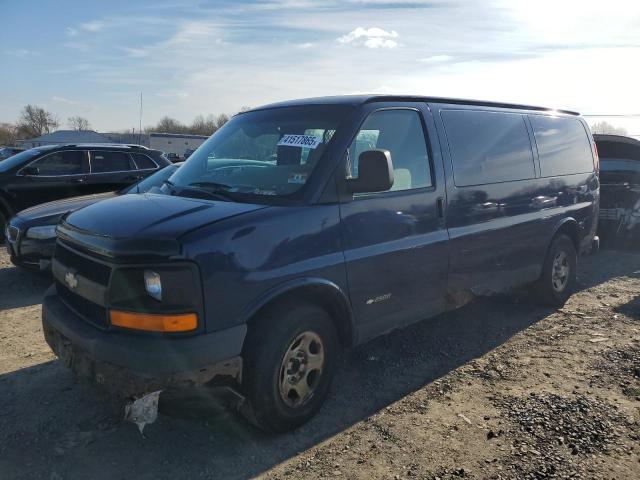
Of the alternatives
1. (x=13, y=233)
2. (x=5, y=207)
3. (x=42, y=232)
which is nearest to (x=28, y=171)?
(x=5, y=207)

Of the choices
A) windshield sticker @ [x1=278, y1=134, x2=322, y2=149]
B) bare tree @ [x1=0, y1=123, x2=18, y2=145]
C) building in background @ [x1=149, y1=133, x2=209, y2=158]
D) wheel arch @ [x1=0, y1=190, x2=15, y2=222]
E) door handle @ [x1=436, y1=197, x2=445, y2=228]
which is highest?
bare tree @ [x1=0, y1=123, x2=18, y2=145]

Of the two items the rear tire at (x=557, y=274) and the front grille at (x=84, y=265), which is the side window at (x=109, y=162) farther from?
the rear tire at (x=557, y=274)

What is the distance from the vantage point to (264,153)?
380cm

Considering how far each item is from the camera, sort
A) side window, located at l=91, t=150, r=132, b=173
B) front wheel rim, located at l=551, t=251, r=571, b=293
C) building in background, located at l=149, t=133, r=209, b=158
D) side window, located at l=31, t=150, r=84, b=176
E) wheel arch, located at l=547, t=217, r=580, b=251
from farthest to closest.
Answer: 1. building in background, located at l=149, t=133, r=209, b=158
2. side window, located at l=91, t=150, r=132, b=173
3. side window, located at l=31, t=150, r=84, b=176
4. front wheel rim, located at l=551, t=251, r=571, b=293
5. wheel arch, located at l=547, t=217, r=580, b=251

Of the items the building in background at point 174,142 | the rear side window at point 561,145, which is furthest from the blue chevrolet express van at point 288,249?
the building in background at point 174,142

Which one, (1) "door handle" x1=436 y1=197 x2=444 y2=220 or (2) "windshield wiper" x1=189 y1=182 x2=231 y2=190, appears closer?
(2) "windshield wiper" x1=189 y1=182 x2=231 y2=190

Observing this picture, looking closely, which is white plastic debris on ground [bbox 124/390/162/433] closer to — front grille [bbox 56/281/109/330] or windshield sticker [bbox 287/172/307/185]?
front grille [bbox 56/281/109/330]

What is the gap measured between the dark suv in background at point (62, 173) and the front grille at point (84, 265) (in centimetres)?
600

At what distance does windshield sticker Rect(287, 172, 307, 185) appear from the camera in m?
3.34

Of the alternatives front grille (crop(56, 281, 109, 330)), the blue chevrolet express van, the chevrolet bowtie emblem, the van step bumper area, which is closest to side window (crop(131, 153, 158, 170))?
the blue chevrolet express van

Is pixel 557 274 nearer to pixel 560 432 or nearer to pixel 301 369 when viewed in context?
pixel 560 432

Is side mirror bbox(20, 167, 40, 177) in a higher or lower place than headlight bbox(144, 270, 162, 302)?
higher

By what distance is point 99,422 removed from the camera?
3.39 metres

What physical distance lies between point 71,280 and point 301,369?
155 cm
